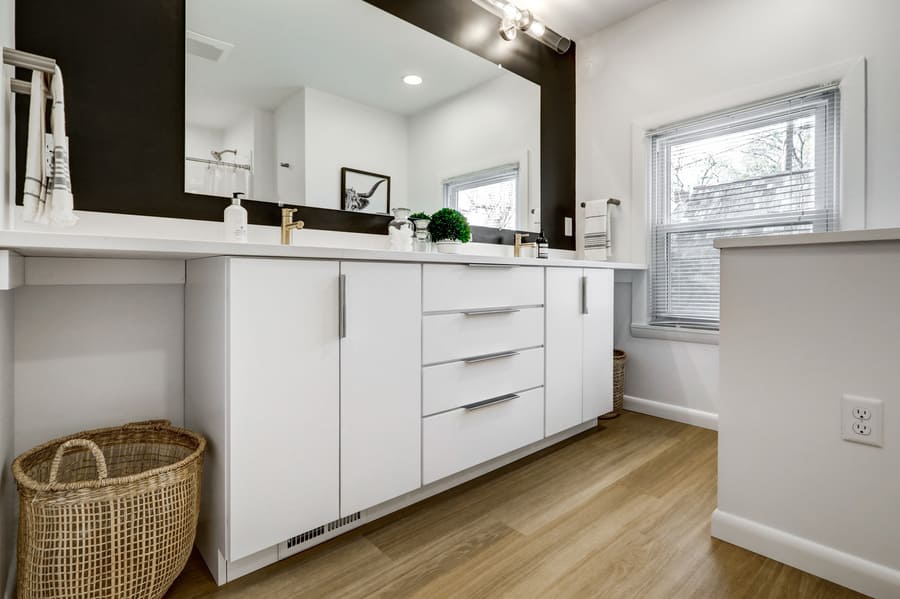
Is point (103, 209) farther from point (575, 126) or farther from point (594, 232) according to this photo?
point (575, 126)

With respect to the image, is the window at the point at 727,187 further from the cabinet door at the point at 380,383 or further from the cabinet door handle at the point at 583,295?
the cabinet door at the point at 380,383

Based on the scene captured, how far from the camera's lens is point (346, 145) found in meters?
1.98

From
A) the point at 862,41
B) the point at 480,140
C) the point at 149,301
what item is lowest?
the point at 149,301

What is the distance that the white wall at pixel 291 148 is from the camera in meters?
1.77

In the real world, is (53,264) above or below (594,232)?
below

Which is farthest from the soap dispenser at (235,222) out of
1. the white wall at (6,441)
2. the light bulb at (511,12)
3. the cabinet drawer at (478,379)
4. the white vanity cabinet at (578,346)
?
the light bulb at (511,12)

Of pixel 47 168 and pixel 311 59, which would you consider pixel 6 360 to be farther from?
pixel 311 59

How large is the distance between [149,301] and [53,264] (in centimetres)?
27

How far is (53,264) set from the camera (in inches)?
52.2

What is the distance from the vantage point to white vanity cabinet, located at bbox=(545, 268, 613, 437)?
2.15m

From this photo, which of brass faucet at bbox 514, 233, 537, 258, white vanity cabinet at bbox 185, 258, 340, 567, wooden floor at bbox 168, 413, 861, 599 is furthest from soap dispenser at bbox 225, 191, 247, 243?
brass faucet at bbox 514, 233, 537, 258

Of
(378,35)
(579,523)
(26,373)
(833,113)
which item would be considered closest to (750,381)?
(579,523)

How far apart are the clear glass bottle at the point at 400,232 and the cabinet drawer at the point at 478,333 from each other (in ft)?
1.61

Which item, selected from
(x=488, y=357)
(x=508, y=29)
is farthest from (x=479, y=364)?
(x=508, y=29)
